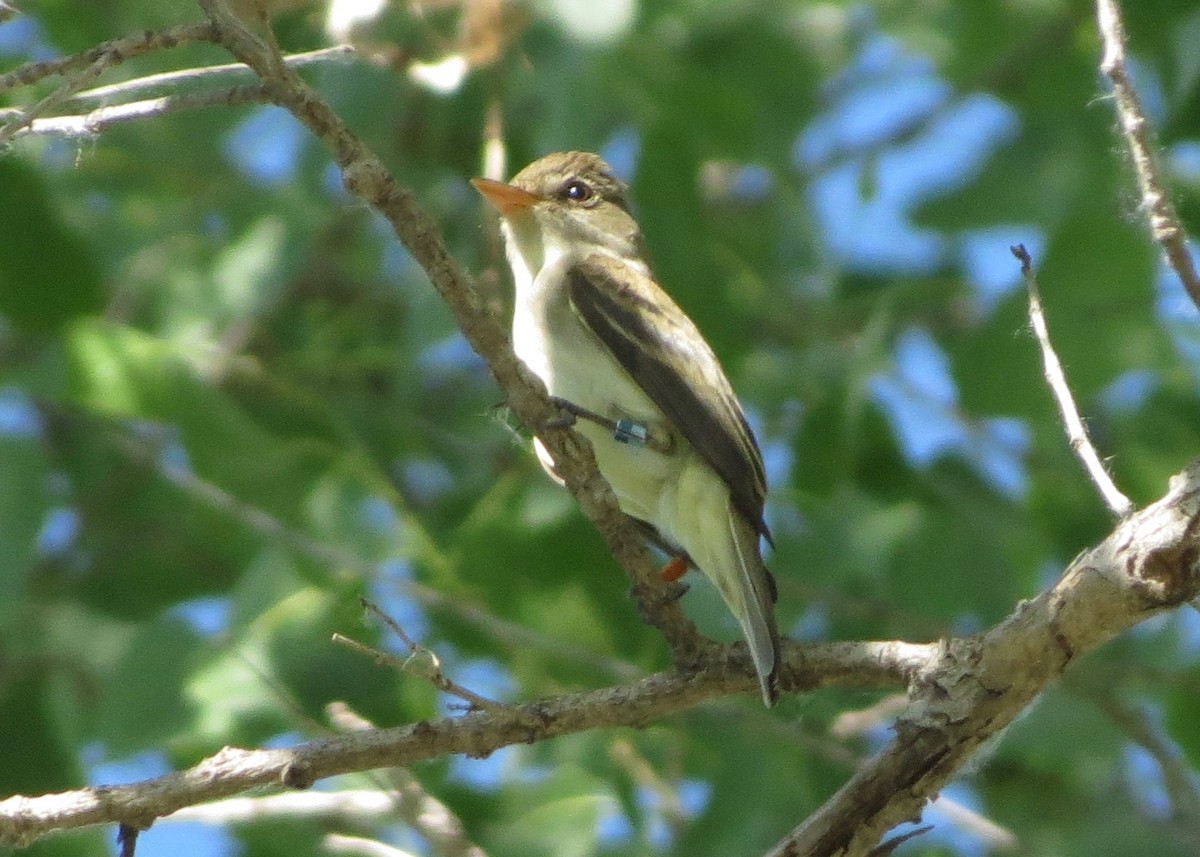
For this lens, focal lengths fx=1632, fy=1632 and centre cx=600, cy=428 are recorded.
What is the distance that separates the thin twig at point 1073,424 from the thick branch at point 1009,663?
0.19 feet

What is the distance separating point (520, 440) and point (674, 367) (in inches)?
19.5

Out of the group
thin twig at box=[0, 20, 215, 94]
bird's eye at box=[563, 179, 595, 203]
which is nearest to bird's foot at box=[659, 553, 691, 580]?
bird's eye at box=[563, 179, 595, 203]

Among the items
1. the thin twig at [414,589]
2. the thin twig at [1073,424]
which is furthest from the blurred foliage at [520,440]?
the thin twig at [1073,424]

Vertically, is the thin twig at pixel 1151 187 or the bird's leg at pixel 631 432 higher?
the bird's leg at pixel 631 432

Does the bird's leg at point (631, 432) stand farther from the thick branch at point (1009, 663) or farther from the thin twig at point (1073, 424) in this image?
the thick branch at point (1009, 663)

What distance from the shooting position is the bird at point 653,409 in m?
4.16

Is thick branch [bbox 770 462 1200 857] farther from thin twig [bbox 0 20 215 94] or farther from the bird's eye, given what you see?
the bird's eye

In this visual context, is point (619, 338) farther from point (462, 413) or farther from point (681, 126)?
point (462, 413)

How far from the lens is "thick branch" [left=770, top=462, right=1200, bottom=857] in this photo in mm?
2646

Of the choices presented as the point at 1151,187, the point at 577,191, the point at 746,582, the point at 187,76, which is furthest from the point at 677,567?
the point at 187,76

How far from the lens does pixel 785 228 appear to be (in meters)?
6.28

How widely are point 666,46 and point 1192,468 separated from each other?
4.30 metres

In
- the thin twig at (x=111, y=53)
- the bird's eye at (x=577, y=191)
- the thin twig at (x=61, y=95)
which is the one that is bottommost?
the thin twig at (x=61, y=95)

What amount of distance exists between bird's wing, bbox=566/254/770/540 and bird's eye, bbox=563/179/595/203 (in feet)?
2.03
